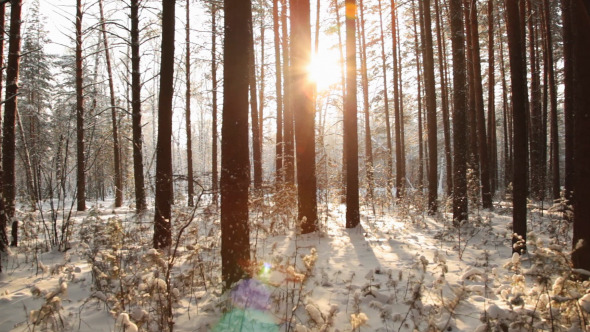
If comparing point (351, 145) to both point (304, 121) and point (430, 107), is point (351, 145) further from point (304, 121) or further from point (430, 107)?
point (430, 107)

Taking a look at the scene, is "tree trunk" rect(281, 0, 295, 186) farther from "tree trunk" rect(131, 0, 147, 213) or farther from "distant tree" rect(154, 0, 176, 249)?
"distant tree" rect(154, 0, 176, 249)

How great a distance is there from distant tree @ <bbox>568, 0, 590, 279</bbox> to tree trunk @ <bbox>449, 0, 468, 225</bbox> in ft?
16.0

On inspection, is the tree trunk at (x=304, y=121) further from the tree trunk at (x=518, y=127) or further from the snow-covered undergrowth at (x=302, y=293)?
the tree trunk at (x=518, y=127)

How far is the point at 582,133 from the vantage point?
402 centimetres

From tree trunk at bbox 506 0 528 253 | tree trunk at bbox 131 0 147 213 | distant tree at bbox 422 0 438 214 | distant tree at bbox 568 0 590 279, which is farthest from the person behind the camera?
distant tree at bbox 422 0 438 214

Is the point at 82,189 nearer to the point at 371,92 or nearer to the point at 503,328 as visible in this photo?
the point at 503,328

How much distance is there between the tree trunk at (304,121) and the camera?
7328mm

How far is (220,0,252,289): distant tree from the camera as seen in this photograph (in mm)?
3828

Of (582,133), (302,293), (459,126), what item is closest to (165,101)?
(302,293)

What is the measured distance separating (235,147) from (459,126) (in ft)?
24.7

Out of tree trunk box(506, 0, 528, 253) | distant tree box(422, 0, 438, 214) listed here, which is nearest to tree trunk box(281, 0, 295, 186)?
distant tree box(422, 0, 438, 214)

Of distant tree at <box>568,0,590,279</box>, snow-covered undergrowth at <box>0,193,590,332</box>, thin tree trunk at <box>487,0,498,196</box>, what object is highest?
thin tree trunk at <box>487,0,498,196</box>

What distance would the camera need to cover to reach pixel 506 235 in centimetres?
714

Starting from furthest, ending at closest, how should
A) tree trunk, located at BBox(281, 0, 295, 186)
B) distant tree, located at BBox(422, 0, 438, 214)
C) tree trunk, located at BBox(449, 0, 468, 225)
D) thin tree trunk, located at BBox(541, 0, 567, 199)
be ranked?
thin tree trunk, located at BBox(541, 0, 567, 199), tree trunk, located at BBox(281, 0, 295, 186), distant tree, located at BBox(422, 0, 438, 214), tree trunk, located at BBox(449, 0, 468, 225)
